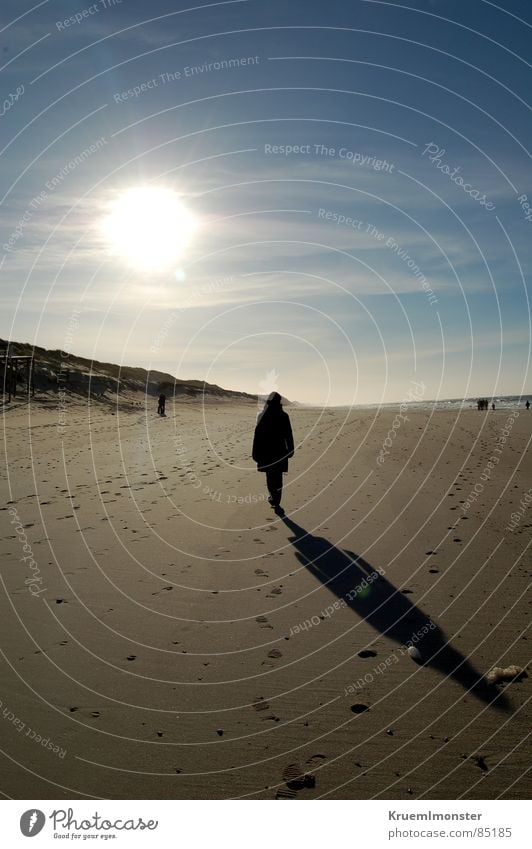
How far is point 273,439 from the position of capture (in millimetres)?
13406

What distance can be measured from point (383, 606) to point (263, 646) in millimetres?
1835

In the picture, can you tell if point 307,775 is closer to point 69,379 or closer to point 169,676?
point 169,676

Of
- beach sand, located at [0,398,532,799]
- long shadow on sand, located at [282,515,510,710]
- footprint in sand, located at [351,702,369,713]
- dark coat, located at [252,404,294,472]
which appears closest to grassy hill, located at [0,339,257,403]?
dark coat, located at [252,404,294,472]

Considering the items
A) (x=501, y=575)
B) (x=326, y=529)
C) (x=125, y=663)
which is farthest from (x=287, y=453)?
(x=125, y=663)

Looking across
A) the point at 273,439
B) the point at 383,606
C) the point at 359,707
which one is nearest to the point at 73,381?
the point at 273,439

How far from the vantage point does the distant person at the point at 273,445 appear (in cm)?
1309

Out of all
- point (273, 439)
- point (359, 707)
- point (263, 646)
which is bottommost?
point (263, 646)

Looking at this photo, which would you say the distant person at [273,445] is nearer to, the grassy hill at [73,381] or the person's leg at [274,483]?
the person's leg at [274,483]

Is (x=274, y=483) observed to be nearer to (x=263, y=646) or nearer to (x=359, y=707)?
(x=263, y=646)

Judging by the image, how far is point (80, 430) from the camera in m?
35.9

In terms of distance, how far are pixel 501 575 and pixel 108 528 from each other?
7018 mm

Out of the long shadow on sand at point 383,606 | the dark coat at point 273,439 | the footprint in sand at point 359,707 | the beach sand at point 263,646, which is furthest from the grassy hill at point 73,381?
the footprint in sand at point 359,707

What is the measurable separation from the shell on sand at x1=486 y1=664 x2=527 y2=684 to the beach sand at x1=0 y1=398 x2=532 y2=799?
8cm

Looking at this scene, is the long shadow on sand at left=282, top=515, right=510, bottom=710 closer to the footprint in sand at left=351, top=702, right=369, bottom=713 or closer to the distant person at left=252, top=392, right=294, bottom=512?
the footprint in sand at left=351, top=702, right=369, bottom=713
